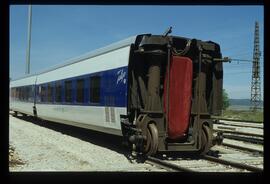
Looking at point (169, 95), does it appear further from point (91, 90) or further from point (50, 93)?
point (50, 93)

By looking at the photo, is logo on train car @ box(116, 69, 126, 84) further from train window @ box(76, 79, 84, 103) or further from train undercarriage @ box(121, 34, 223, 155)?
train window @ box(76, 79, 84, 103)

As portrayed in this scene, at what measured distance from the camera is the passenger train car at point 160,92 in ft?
36.1

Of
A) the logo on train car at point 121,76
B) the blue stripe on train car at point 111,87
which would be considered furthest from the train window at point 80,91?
the logo on train car at point 121,76

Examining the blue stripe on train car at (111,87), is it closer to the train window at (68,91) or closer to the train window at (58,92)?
the train window at (68,91)

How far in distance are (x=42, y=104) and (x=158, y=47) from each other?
1271 cm

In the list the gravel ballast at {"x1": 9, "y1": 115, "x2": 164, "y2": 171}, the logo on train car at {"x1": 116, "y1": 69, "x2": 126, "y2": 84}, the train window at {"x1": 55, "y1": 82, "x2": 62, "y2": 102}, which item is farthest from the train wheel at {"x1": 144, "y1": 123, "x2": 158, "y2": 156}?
the train window at {"x1": 55, "y1": 82, "x2": 62, "y2": 102}

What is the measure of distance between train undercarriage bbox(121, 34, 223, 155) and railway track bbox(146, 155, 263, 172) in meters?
0.33

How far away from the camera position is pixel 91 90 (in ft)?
46.6

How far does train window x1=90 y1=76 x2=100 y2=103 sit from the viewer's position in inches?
533

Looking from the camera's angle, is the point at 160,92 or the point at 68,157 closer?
the point at 160,92

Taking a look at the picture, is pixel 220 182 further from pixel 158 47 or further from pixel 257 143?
pixel 257 143

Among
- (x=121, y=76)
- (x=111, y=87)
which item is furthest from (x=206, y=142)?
(x=111, y=87)

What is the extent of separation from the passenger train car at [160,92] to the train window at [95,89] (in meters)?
0.06

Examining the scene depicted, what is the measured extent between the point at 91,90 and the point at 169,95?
3.65 meters
